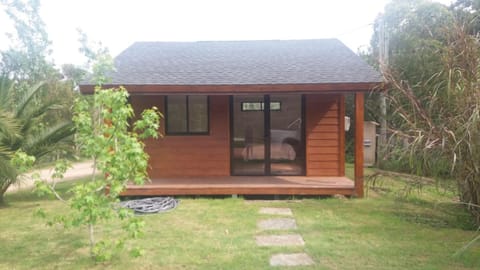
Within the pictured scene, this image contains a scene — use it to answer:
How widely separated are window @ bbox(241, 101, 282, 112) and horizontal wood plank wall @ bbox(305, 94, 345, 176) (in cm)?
70

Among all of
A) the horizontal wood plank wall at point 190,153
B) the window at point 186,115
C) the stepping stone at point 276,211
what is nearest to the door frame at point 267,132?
the horizontal wood plank wall at point 190,153

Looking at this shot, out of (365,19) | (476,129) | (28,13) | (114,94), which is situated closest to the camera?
(114,94)

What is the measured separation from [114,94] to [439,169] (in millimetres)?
3973

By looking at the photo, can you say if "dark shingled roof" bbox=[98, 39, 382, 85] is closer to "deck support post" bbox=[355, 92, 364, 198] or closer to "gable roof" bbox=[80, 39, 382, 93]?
"gable roof" bbox=[80, 39, 382, 93]

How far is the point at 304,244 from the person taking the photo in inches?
156

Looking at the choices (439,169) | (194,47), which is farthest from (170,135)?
(439,169)

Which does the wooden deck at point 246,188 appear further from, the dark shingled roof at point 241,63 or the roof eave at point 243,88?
the dark shingled roof at point 241,63

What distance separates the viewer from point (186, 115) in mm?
7707

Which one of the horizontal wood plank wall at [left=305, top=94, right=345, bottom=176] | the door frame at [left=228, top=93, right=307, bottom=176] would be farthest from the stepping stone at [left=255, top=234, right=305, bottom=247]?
the horizontal wood plank wall at [left=305, top=94, right=345, bottom=176]

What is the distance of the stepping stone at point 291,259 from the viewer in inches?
135

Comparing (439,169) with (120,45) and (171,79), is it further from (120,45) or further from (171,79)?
(120,45)

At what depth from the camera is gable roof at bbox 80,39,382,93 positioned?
638 centimetres

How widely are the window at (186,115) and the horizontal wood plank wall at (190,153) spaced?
0.13m

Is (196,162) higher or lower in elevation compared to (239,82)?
lower
